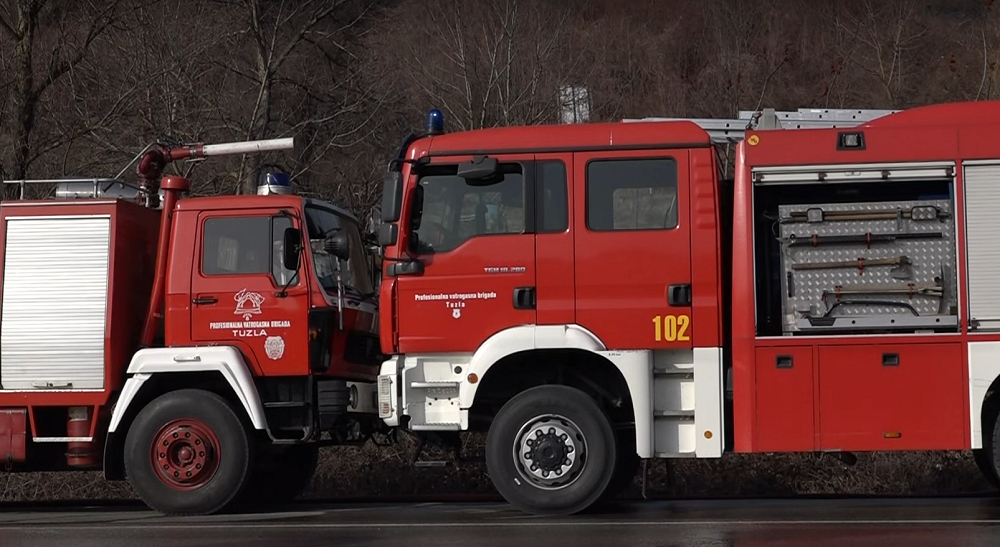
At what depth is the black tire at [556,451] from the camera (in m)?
9.66

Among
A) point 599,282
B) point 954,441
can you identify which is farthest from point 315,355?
point 954,441

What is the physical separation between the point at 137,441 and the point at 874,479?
7.50m

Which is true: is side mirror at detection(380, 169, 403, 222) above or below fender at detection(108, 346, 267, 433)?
above

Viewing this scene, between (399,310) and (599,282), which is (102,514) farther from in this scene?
(599,282)

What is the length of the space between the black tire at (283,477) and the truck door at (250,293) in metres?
1.73

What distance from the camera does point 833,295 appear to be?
31.4ft

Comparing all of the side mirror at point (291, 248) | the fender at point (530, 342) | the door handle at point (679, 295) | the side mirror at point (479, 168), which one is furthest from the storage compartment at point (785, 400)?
the side mirror at point (291, 248)

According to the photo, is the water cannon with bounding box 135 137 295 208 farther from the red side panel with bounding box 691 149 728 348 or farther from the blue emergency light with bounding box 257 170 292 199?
the red side panel with bounding box 691 149 728 348

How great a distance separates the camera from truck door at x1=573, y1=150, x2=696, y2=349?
970cm

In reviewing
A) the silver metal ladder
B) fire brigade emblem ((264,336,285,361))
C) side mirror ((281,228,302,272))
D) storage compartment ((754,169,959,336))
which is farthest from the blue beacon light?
storage compartment ((754,169,959,336))

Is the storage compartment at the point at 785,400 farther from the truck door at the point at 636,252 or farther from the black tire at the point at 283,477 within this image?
the black tire at the point at 283,477

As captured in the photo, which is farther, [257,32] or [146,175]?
[257,32]

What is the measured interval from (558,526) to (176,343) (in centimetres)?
380

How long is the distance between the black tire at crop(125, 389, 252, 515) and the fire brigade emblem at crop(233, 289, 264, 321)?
0.78 meters
